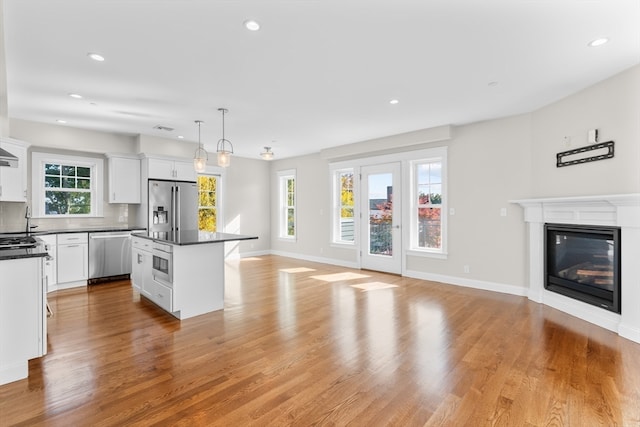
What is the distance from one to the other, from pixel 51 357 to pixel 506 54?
4.84 meters

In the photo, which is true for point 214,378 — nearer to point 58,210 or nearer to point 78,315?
point 78,315

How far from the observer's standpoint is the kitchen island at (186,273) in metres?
3.55

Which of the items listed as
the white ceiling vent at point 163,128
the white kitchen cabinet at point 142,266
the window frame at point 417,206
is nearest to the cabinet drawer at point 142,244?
the white kitchen cabinet at point 142,266

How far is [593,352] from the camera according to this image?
2.77 metres

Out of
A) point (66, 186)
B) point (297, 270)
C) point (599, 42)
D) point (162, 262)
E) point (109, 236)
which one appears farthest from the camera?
point (297, 270)

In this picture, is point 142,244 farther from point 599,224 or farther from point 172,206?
point 599,224

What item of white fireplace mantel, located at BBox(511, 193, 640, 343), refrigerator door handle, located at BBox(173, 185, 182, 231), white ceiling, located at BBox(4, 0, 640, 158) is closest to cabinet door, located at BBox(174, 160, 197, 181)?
refrigerator door handle, located at BBox(173, 185, 182, 231)

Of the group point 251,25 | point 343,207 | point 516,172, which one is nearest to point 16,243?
point 251,25

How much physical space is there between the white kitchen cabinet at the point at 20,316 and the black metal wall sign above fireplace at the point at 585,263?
5320 millimetres

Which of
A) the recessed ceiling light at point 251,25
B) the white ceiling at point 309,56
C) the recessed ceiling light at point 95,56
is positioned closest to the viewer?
the white ceiling at point 309,56

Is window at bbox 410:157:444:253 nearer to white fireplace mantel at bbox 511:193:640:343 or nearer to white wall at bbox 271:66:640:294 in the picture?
white wall at bbox 271:66:640:294

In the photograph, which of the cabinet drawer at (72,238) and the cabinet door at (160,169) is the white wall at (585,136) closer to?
the cabinet door at (160,169)

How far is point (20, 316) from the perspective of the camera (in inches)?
93.7

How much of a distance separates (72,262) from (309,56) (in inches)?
195
